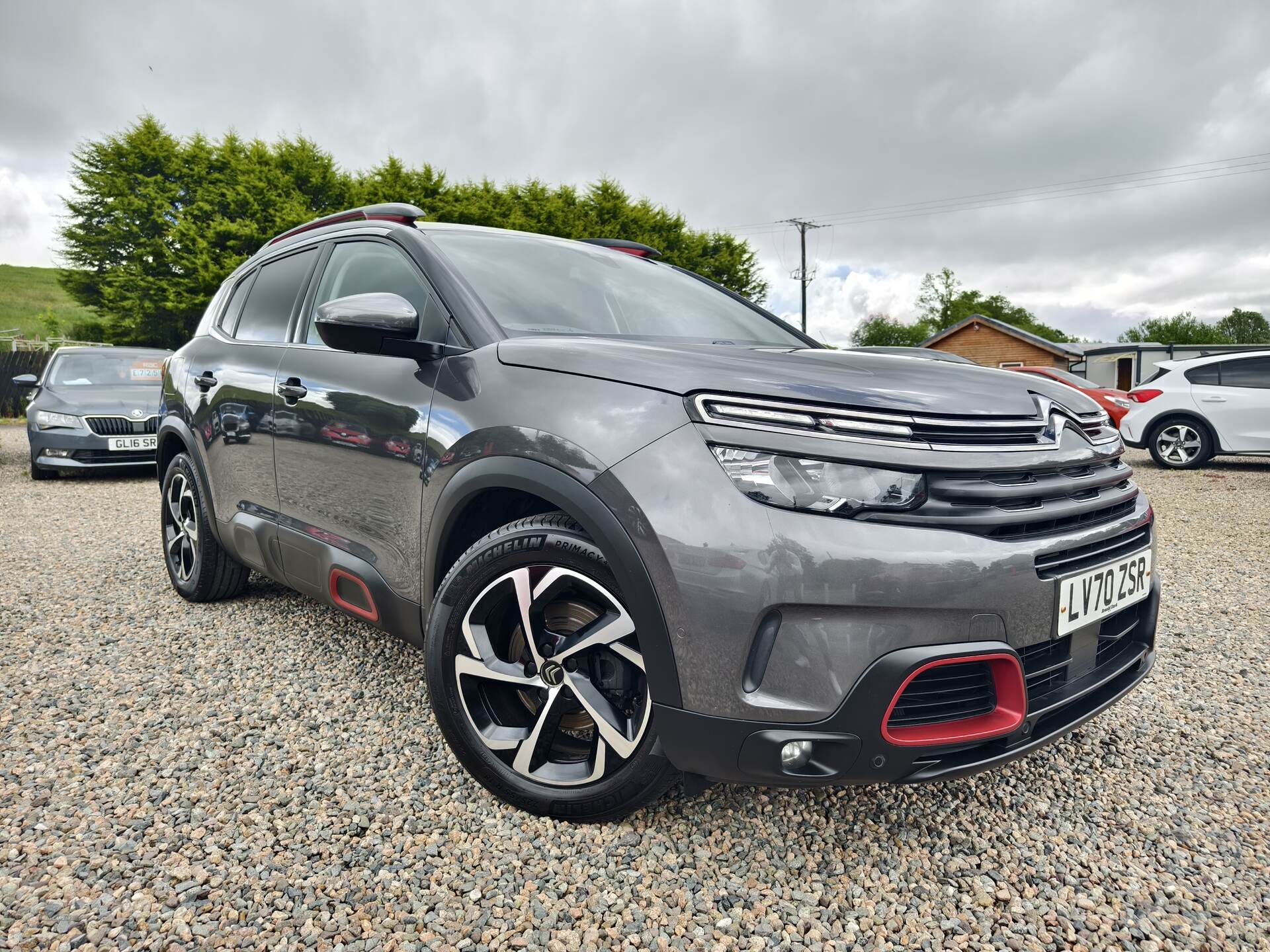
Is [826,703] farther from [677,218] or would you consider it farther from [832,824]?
[677,218]

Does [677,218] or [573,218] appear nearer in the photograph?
[573,218]

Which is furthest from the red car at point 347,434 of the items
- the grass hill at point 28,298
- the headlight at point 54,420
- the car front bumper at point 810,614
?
the grass hill at point 28,298

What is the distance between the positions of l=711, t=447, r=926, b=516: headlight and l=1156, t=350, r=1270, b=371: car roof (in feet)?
35.4

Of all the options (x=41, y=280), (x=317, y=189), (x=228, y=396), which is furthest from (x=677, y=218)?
(x=41, y=280)

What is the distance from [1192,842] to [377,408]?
2481 millimetres

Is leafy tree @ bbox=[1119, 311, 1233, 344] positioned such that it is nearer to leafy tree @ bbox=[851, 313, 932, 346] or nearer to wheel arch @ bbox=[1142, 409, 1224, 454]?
leafy tree @ bbox=[851, 313, 932, 346]

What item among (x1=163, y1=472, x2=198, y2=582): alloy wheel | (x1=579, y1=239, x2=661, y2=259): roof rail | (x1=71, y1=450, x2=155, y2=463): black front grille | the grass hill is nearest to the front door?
(x1=579, y1=239, x2=661, y2=259): roof rail

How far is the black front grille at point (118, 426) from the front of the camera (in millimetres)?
8914

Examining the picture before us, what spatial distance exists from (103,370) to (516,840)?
10.1m

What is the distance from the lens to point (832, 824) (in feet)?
6.68

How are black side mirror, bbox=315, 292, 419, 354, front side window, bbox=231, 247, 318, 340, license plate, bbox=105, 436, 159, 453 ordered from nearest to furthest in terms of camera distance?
black side mirror, bbox=315, 292, 419, 354
front side window, bbox=231, 247, 318, 340
license plate, bbox=105, 436, 159, 453

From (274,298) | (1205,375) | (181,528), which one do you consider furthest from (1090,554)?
(1205,375)

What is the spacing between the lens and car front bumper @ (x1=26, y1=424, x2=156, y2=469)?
29.1 feet

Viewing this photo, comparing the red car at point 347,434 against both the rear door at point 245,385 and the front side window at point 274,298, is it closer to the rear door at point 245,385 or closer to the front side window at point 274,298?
the rear door at point 245,385
